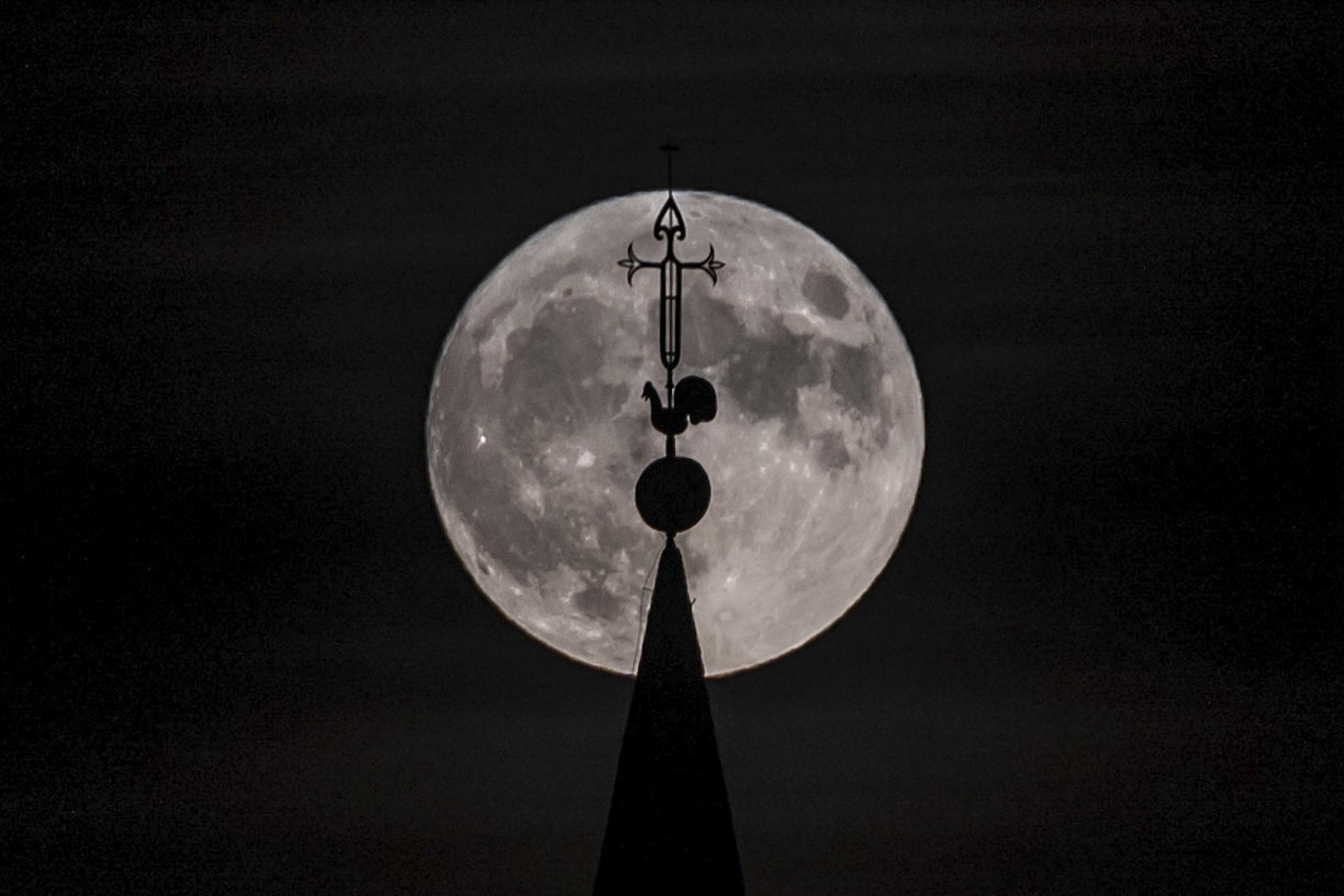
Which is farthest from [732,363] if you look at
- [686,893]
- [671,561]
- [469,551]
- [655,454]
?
[686,893]

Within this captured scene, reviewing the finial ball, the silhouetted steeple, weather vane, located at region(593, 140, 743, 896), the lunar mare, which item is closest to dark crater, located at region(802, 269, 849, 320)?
the lunar mare

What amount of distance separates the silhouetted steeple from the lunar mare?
207mm

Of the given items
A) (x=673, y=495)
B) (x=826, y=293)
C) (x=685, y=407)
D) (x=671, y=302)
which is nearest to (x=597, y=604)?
(x=673, y=495)

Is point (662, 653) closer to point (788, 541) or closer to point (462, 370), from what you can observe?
point (788, 541)

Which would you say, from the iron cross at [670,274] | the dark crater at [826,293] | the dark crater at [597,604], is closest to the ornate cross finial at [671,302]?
the iron cross at [670,274]

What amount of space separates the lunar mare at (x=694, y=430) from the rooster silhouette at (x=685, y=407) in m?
0.14

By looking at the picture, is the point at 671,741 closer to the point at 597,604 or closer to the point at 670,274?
the point at 597,604

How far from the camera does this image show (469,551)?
11.4 ft

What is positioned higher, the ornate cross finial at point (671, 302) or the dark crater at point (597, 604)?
the ornate cross finial at point (671, 302)

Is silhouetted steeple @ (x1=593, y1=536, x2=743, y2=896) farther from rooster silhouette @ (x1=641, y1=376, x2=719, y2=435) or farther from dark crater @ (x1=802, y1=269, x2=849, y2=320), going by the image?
dark crater @ (x1=802, y1=269, x2=849, y2=320)

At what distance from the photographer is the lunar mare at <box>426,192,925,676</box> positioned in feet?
10.6

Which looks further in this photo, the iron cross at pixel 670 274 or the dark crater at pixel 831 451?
the dark crater at pixel 831 451

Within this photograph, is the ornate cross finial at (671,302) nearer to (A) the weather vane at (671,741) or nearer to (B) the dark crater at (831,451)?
(A) the weather vane at (671,741)

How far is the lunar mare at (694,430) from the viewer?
10.6 ft
